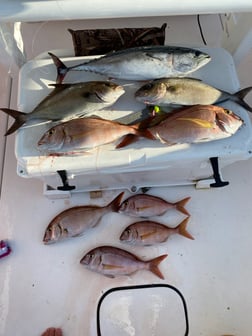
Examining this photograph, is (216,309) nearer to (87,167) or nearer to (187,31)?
(87,167)

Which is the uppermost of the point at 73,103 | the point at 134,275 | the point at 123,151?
the point at 73,103

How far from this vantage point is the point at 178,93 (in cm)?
103

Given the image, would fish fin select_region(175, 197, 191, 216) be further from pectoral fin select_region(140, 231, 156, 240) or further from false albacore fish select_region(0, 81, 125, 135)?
false albacore fish select_region(0, 81, 125, 135)

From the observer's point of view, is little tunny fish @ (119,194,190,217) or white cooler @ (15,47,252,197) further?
little tunny fish @ (119,194,190,217)

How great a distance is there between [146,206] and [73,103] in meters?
0.45

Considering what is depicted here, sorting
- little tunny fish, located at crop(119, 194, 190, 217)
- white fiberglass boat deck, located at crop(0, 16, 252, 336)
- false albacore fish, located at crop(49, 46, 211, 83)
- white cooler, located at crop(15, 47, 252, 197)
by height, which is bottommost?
white fiberglass boat deck, located at crop(0, 16, 252, 336)

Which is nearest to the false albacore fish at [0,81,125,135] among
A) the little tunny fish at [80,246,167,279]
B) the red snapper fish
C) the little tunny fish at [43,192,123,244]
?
the red snapper fish

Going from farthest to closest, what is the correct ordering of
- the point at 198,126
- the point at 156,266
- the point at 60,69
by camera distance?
the point at 156,266 → the point at 60,69 → the point at 198,126

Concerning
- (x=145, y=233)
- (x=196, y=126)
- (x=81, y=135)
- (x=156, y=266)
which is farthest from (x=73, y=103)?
(x=156, y=266)

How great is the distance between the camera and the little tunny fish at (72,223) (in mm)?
1242

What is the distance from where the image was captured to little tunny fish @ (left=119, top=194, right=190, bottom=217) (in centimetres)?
127

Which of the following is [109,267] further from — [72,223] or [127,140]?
[127,140]

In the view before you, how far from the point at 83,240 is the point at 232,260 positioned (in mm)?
523

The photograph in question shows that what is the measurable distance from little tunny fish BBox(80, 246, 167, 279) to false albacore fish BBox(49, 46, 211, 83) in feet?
1.88
